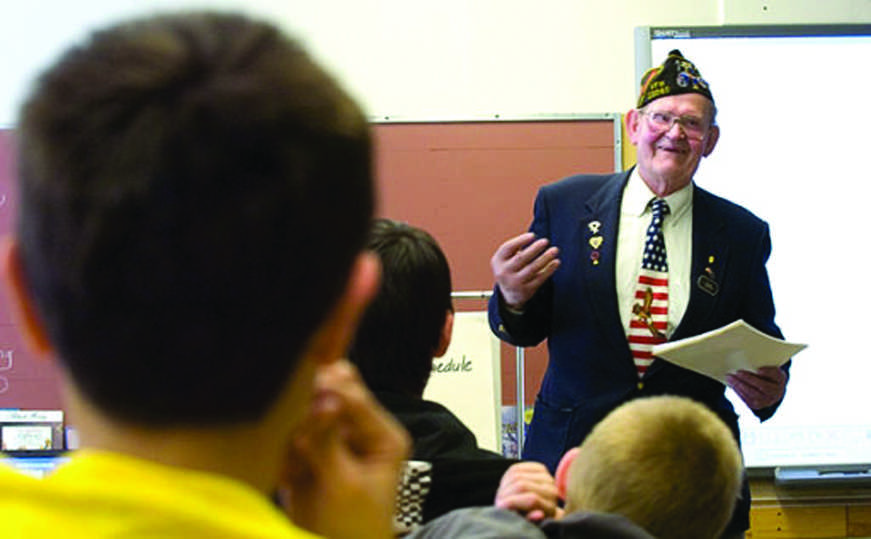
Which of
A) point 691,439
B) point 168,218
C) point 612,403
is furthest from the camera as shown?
point 612,403

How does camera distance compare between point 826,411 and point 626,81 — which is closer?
point 826,411

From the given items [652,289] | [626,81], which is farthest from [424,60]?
[652,289]

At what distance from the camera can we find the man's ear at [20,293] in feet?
1.53

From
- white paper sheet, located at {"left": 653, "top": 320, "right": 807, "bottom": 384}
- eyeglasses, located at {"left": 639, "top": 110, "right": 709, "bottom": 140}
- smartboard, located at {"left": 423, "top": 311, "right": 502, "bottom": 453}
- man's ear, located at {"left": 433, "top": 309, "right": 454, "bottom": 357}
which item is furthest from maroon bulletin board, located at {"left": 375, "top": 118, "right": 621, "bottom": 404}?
man's ear, located at {"left": 433, "top": 309, "right": 454, "bottom": 357}

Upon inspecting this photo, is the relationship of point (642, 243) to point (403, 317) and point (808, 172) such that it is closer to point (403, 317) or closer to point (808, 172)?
point (403, 317)

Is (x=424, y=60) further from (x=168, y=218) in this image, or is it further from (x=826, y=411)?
(x=168, y=218)

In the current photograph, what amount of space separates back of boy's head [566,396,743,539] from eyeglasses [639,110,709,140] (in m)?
1.27

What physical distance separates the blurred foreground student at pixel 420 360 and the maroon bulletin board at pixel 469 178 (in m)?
2.27

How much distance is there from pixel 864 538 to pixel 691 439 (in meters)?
2.88

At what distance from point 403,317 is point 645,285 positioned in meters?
1.12

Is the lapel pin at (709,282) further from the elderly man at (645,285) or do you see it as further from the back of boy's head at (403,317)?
the back of boy's head at (403,317)

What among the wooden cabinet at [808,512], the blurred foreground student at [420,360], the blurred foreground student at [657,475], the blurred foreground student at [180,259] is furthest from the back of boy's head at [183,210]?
the wooden cabinet at [808,512]

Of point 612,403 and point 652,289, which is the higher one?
point 652,289

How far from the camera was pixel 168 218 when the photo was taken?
1.36 ft
